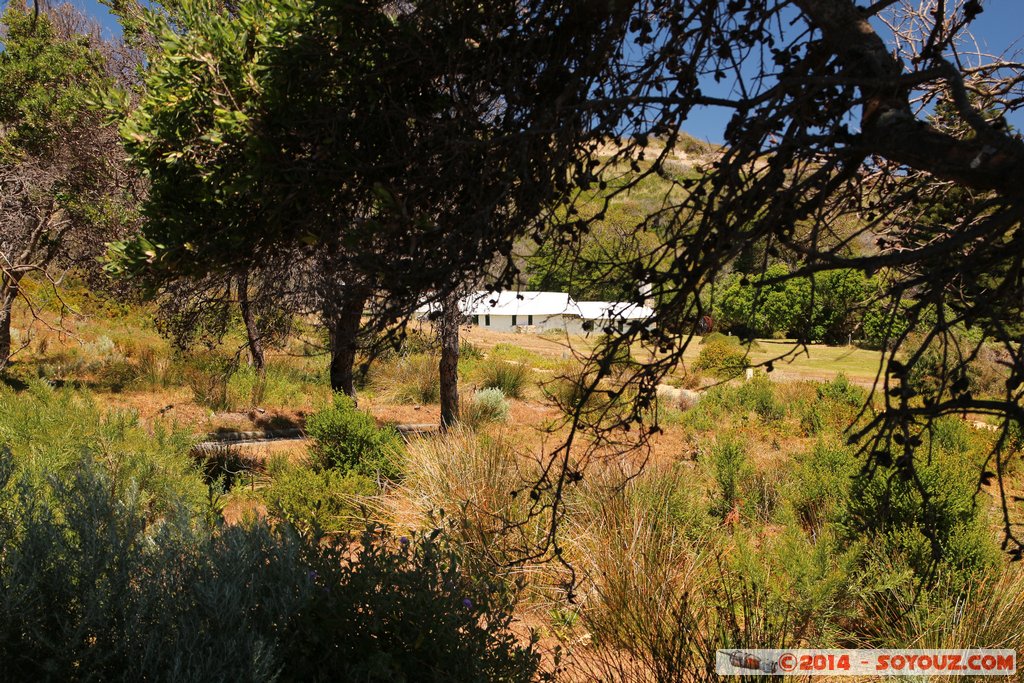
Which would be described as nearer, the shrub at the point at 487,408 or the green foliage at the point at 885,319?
the green foliage at the point at 885,319

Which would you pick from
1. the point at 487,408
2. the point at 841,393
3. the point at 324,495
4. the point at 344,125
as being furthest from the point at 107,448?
the point at 841,393

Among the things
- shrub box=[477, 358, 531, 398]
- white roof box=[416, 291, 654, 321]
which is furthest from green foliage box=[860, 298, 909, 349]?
shrub box=[477, 358, 531, 398]

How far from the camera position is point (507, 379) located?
682 inches

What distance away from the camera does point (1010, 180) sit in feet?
7.39

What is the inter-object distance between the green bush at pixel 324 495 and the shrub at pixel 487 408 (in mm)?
4157

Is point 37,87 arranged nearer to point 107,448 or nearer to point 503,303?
point 107,448

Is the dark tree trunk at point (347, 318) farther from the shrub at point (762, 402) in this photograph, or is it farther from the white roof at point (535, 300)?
the shrub at point (762, 402)

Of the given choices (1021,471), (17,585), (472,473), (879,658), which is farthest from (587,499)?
(1021,471)

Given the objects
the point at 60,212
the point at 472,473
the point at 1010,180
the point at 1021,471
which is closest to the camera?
the point at 1010,180

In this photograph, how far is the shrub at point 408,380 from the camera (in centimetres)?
1622

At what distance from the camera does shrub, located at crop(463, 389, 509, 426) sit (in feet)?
40.3

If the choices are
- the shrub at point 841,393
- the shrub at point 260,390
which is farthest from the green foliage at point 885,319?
the shrub at point 260,390

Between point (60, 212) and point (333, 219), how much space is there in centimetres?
908

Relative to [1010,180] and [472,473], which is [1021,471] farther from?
[1010,180]
